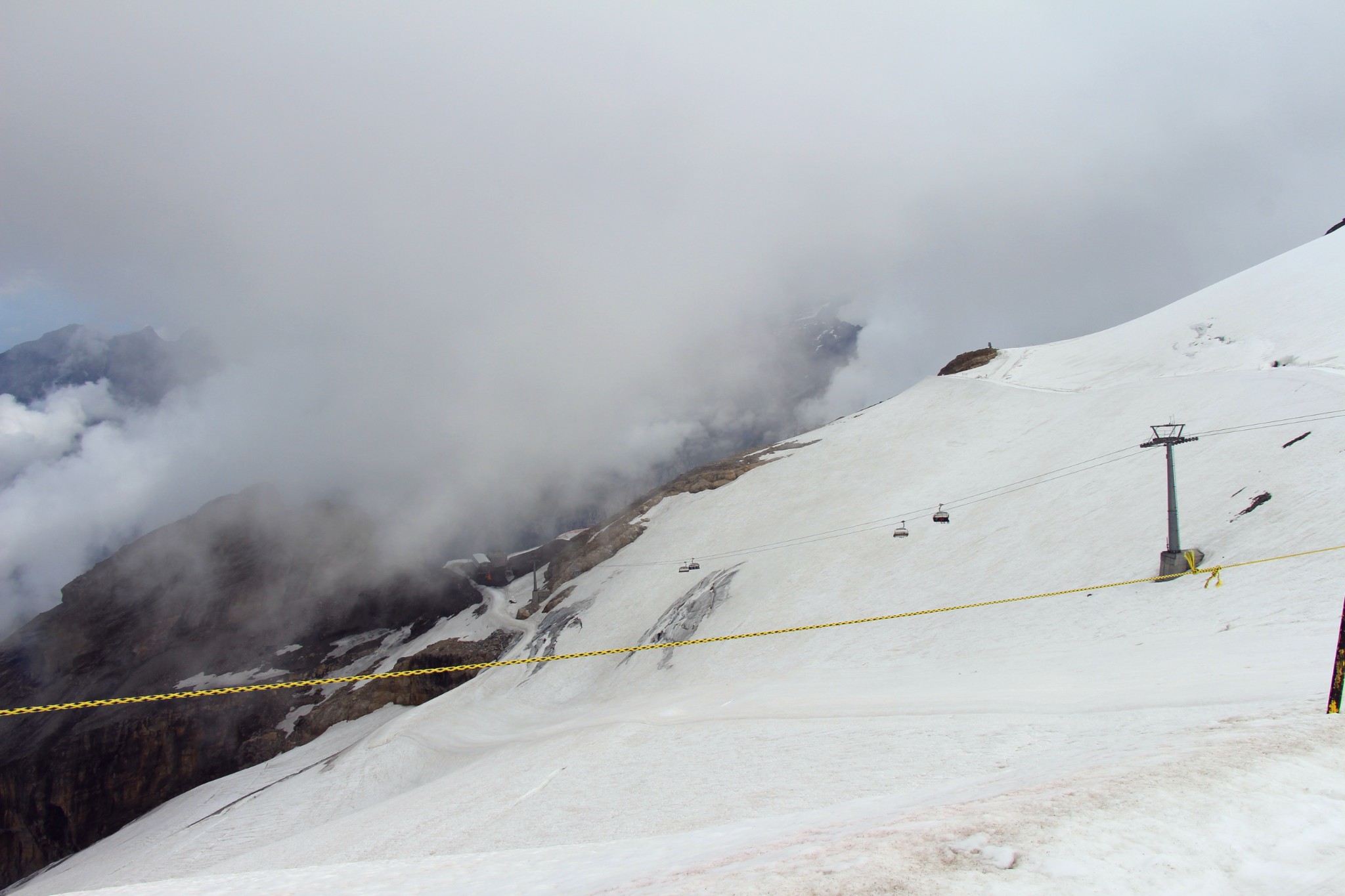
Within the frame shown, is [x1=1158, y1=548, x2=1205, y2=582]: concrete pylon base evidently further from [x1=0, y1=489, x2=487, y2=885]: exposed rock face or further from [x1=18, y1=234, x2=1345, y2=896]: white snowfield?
[x1=0, y1=489, x2=487, y2=885]: exposed rock face

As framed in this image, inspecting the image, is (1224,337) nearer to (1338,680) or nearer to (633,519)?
(633,519)

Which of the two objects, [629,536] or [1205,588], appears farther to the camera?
[629,536]

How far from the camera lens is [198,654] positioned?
102 meters

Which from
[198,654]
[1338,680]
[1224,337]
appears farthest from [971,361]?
[198,654]

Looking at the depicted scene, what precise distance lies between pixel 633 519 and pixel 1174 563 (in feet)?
154

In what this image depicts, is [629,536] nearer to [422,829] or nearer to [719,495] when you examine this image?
[719,495]

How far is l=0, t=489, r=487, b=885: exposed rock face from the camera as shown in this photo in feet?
269

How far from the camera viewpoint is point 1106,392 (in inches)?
1903

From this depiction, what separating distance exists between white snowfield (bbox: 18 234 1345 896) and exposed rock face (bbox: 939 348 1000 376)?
5936 millimetres

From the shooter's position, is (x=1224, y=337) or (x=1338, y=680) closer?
(x=1338, y=680)

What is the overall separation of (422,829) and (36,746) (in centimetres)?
9781

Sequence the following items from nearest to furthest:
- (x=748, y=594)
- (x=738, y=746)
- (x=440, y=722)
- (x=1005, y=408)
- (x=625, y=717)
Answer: (x=738, y=746) → (x=625, y=717) → (x=748, y=594) → (x=440, y=722) → (x=1005, y=408)

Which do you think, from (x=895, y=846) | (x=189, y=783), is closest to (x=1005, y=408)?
(x=895, y=846)

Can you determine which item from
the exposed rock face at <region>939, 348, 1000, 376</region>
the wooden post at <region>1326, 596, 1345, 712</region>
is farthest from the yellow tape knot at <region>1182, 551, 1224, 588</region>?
the exposed rock face at <region>939, 348, 1000, 376</region>
